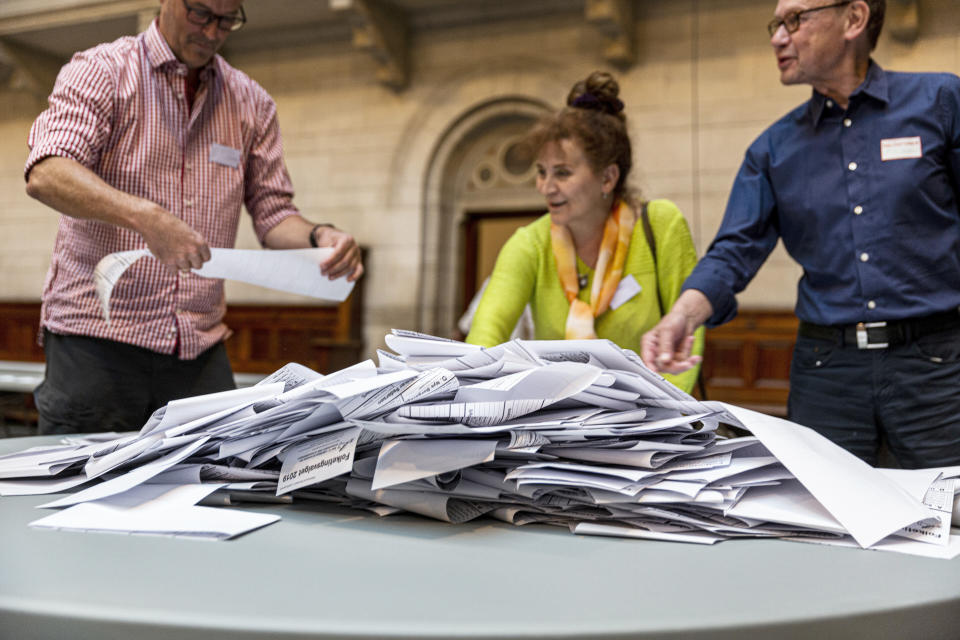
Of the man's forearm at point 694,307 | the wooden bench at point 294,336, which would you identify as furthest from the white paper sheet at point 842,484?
the wooden bench at point 294,336

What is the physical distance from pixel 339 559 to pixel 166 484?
249mm

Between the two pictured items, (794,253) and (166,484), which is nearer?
(166,484)

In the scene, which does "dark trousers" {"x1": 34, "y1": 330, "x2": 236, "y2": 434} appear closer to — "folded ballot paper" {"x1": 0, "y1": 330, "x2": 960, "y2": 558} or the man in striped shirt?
the man in striped shirt

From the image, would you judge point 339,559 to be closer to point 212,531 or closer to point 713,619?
point 212,531

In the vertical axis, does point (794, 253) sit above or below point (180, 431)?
above

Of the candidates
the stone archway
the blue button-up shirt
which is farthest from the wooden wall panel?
the blue button-up shirt

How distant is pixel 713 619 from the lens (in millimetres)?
322

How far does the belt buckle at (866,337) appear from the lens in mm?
1426

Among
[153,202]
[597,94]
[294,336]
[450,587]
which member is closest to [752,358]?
[294,336]

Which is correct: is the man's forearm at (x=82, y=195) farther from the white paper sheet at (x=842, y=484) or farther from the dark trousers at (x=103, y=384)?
the white paper sheet at (x=842, y=484)

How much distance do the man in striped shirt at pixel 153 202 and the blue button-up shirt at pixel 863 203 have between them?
85 cm

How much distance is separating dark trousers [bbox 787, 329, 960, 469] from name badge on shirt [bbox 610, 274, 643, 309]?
1.29 ft

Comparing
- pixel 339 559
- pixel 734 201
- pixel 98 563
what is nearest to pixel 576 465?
pixel 339 559

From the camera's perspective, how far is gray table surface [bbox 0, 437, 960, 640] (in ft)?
1.01
